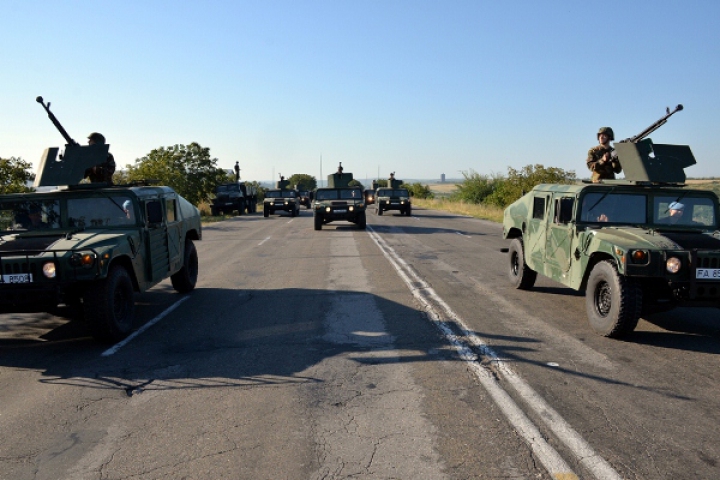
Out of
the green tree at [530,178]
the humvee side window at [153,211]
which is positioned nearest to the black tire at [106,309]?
the humvee side window at [153,211]

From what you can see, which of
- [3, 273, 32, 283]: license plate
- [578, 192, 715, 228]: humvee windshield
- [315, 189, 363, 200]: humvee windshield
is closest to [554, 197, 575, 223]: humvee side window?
[578, 192, 715, 228]: humvee windshield

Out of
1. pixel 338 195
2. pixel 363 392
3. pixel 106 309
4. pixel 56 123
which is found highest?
pixel 56 123

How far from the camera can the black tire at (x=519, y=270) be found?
9.79 meters

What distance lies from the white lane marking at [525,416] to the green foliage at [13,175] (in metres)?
12.4

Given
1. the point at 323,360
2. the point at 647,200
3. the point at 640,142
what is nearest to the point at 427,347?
the point at 323,360

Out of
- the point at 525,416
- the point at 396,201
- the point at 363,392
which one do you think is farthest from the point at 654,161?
the point at 396,201

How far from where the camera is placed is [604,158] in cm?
976

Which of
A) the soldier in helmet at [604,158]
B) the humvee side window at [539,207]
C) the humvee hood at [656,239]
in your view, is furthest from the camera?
the soldier in helmet at [604,158]

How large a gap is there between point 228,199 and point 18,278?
1339 inches

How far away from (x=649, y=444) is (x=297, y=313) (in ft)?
16.4

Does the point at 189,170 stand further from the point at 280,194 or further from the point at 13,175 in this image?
the point at 13,175

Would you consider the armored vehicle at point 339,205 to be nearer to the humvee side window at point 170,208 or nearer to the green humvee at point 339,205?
the green humvee at point 339,205

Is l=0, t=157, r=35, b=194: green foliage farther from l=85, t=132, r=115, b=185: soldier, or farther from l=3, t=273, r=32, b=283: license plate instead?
l=3, t=273, r=32, b=283: license plate

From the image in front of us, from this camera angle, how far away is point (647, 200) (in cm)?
801
